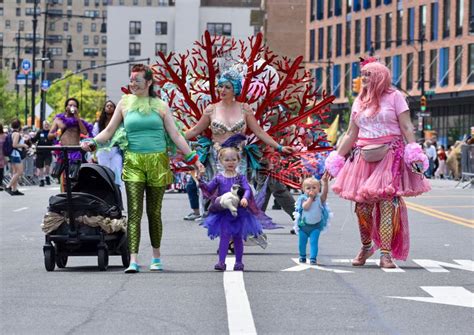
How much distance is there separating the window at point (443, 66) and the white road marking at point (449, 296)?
2871 inches

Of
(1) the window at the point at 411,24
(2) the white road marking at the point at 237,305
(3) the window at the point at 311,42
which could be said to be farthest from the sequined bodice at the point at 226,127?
(3) the window at the point at 311,42

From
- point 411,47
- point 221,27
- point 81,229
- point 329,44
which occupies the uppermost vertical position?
point 221,27

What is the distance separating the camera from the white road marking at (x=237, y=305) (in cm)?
816

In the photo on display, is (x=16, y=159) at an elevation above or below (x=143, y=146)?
below

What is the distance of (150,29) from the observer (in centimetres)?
15400

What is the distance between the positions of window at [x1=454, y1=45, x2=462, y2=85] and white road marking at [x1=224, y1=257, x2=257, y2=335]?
230 feet

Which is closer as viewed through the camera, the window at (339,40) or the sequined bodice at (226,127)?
the sequined bodice at (226,127)

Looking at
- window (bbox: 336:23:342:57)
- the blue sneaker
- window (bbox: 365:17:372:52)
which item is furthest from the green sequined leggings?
window (bbox: 336:23:342:57)

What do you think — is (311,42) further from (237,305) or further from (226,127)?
(237,305)

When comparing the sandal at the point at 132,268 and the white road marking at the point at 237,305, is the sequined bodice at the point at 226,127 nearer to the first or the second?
the white road marking at the point at 237,305

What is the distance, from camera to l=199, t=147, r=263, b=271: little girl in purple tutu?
479 inches

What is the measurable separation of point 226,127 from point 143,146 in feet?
4.19

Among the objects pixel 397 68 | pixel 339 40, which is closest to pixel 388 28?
pixel 397 68

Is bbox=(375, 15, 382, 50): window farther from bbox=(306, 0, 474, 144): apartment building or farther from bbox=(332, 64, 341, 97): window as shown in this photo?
bbox=(332, 64, 341, 97): window
